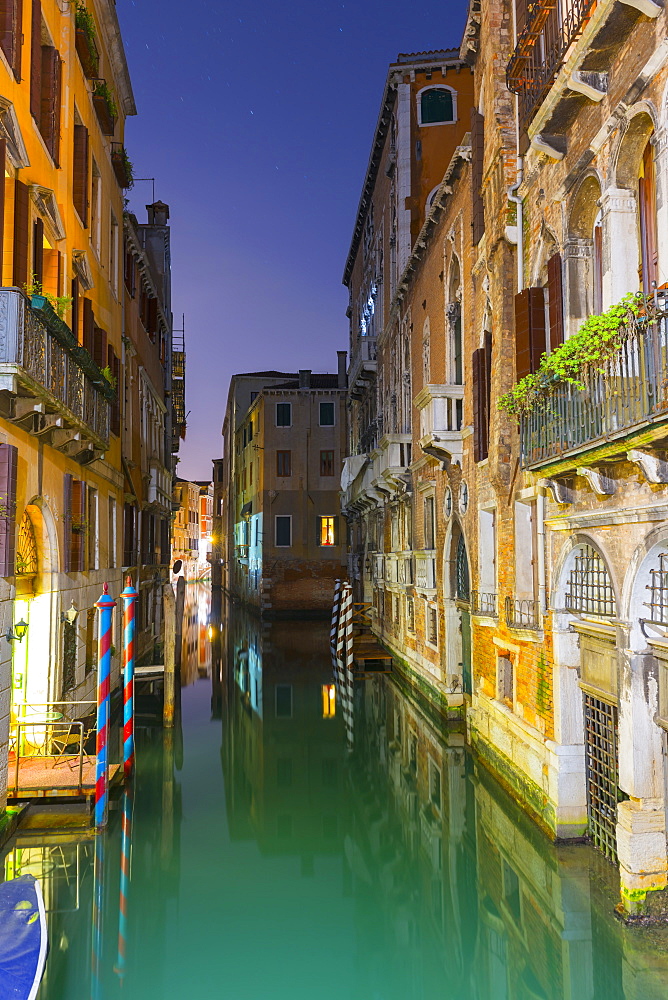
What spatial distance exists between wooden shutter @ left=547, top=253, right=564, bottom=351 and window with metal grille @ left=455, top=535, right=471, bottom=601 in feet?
17.4

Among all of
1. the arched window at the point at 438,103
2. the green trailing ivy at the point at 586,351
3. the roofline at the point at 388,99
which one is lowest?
the green trailing ivy at the point at 586,351

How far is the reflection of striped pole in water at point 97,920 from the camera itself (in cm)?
545

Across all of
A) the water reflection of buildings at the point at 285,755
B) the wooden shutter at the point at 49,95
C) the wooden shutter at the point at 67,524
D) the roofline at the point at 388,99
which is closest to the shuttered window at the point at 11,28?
the wooden shutter at the point at 49,95

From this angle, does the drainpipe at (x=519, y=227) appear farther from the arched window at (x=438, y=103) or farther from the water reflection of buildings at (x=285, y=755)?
the arched window at (x=438, y=103)

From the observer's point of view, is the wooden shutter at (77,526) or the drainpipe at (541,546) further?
the wooden shutter at (77,526)

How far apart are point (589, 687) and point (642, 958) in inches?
94.5

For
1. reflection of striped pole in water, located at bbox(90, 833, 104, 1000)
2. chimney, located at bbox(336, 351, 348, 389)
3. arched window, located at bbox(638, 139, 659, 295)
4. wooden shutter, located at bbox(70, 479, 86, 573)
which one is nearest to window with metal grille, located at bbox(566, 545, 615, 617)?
arched window, located at bbox(638, 139, 659, 295)

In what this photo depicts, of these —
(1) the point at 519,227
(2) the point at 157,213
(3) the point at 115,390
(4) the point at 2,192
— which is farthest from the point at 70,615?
(2) the point at 157,213

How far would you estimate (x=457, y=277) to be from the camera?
12945 mm

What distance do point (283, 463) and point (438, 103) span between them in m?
18.4

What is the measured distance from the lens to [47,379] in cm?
811

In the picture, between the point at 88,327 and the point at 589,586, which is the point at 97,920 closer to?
the point at 589,586

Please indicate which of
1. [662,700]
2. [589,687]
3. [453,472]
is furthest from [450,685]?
[662,700]

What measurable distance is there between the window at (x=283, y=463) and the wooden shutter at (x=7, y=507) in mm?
27310
